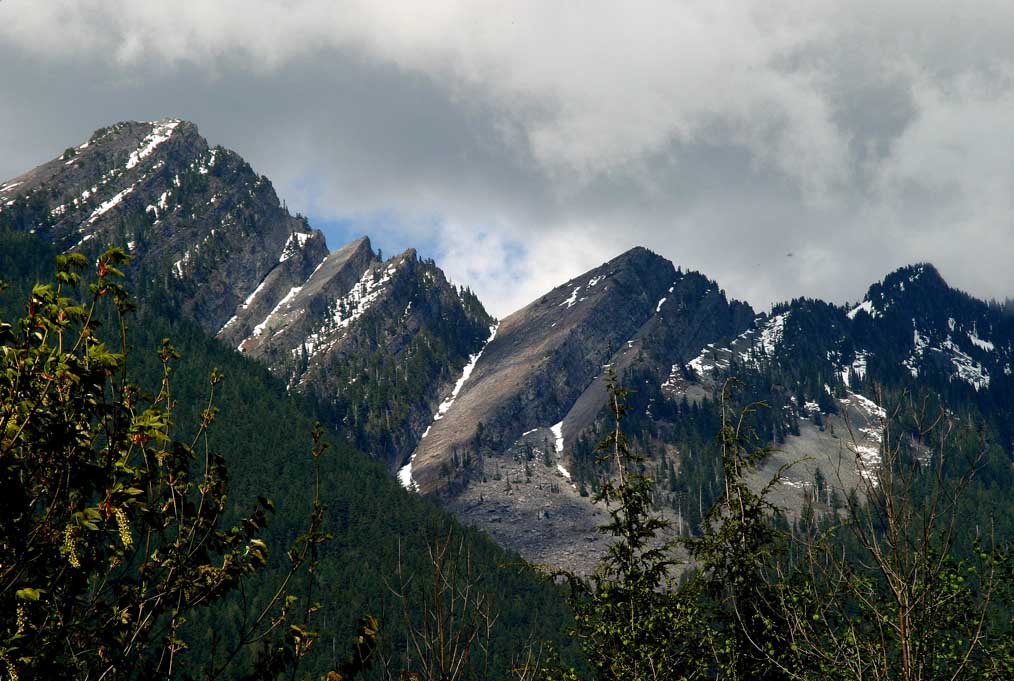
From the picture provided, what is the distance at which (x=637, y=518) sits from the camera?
25938mm

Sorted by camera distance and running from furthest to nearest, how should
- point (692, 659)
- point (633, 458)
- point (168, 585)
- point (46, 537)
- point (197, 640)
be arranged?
point (197, 640) → point (633, 458) → point (692, 659) → point (168, 585) → point (46, 537)

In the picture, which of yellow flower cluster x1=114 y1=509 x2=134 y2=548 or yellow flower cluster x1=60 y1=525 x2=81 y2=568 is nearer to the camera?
yellow flower cluster x1=60 y1=525 x2=81 y2=568

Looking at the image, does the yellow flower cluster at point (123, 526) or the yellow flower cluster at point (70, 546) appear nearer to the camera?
the yellow flower cluster at point (70, 546)

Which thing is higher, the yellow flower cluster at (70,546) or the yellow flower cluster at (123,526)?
the yellow flower cluster at (123,526)

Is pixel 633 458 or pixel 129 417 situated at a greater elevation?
pixel 633 458

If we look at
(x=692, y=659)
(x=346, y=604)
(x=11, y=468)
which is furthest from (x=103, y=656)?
(x=346, y=604)

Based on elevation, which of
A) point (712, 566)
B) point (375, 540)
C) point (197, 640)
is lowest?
point (197, 640)

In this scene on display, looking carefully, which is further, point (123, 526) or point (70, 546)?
point (123, 526)

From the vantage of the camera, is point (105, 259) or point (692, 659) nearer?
point (105, 259)

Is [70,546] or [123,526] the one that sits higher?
[123,526]

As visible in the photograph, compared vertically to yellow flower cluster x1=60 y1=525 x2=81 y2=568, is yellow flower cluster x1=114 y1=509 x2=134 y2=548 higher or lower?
higher

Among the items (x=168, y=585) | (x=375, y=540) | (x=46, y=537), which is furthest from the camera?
(x=375, y=540)

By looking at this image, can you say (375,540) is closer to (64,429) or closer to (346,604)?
(346,604)

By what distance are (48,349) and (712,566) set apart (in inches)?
834
